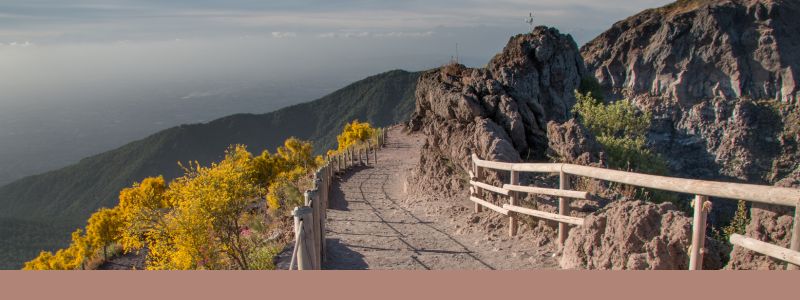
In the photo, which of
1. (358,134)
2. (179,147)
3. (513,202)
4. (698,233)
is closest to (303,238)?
(513,202)

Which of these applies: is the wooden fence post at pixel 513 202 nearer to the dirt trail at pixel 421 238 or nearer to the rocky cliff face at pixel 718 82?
the dirt trail at pixel 421 238

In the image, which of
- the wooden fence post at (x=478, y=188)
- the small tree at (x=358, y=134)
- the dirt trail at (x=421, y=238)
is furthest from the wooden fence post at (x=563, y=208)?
the small tree at (x=358, y=134)

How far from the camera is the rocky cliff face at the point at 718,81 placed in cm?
3822

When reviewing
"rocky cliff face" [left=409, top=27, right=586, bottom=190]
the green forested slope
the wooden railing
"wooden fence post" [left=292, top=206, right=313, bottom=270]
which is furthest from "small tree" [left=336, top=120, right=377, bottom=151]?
the green forested slope

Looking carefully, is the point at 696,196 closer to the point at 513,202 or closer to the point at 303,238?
the point at 513,202

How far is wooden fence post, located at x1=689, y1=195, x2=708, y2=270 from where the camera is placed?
5316 mm

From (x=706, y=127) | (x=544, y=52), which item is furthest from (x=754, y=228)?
(x=706, y=127)

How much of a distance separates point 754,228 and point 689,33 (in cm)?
4442

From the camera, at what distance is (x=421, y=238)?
10.5 metres

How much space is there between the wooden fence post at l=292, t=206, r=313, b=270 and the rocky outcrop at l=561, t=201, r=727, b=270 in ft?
12.1

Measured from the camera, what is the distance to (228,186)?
9.28 meters

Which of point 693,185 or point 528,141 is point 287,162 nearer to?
point 528,141

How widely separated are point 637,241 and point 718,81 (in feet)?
142

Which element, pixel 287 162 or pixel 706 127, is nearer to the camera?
pixel 287 162
